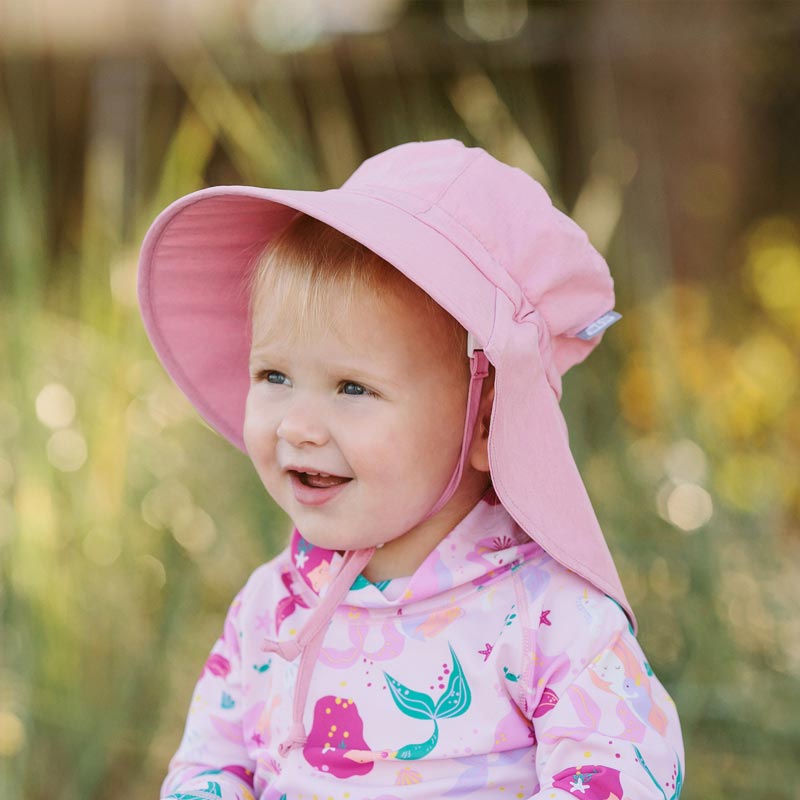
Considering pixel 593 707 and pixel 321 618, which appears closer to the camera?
pixel 593 707

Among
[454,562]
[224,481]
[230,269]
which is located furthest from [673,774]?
[224,481]

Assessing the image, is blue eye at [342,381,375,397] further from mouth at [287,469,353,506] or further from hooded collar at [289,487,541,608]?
hooded collar at [289,487,541,608]

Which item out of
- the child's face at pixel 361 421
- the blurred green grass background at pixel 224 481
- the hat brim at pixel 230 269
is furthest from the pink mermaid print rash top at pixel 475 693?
the blurred green grass background at pixel 224 481

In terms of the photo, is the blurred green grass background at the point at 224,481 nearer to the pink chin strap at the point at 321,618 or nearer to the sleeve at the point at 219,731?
the sleeve at the point at 219,731

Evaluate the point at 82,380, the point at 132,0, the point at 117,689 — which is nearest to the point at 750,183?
the point at 132,0

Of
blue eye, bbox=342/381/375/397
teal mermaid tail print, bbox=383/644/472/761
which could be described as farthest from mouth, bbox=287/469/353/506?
teal mermaid tail print, bbox=383/644/472/761

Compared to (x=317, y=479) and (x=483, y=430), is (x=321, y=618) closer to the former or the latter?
(x=317, y=479)

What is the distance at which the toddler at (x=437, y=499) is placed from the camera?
1399mm

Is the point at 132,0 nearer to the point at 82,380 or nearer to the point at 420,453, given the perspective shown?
the point at 82,380

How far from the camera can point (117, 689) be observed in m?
2.40

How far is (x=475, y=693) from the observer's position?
145cm

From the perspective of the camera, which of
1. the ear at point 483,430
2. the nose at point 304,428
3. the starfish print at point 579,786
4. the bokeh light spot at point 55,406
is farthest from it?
the bokeh light spot at point 55,406

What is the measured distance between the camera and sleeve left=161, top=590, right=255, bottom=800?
165 centimetres

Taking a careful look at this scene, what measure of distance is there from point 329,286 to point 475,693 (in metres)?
0.53
